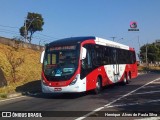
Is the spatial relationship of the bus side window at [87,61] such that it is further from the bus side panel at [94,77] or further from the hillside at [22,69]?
the hillside at [22,69]

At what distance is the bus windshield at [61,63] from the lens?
677 inches

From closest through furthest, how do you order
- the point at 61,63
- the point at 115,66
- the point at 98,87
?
the point at 61,63, the point at 98,87, the point at 115,66

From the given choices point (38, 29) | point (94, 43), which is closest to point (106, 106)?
point (94, 43)

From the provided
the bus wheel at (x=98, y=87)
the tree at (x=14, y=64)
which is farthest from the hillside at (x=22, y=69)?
the bus wheel at (x=98, y=87)

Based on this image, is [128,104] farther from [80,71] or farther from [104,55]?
[104,55]

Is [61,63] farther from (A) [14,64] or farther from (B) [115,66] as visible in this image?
(A) [14,64]

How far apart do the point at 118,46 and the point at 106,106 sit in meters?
12.1

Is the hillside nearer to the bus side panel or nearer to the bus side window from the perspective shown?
the bus side panel

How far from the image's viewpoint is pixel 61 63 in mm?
17469

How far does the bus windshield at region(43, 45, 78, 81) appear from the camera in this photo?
17203 mm

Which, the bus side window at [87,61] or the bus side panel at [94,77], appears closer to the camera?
the bus side window at [87,61]

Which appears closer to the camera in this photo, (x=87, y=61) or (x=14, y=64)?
(x=87, y=61)

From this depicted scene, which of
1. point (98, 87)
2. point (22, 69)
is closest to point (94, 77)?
point (98, 87)

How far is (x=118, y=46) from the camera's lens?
25.5m
